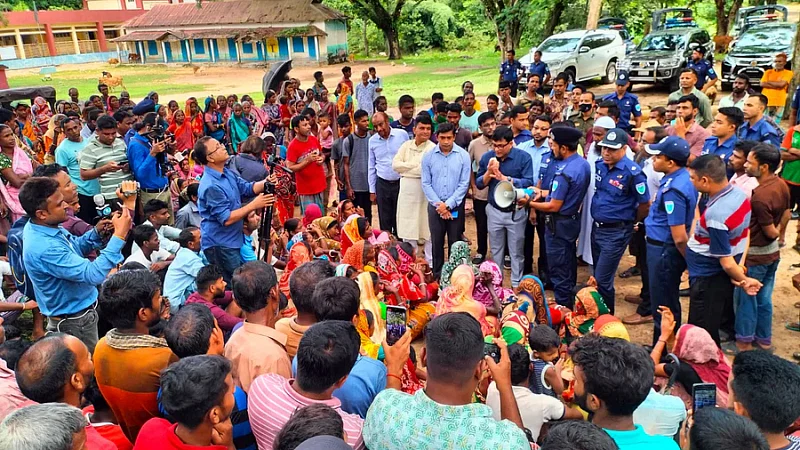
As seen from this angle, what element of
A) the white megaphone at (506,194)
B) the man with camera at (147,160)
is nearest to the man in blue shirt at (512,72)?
the white megaphone at (506,194)

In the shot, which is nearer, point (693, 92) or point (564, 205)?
point (564, 205)

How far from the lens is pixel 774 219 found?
4.60 metres

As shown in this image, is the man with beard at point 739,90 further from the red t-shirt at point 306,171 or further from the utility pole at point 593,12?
the utility pole at point 593,12

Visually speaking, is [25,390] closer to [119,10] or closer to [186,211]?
[186,211]

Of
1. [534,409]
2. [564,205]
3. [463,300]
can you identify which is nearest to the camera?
[534,409]

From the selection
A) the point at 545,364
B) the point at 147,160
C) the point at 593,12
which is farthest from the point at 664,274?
the point at 593,12

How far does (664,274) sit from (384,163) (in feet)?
11.5

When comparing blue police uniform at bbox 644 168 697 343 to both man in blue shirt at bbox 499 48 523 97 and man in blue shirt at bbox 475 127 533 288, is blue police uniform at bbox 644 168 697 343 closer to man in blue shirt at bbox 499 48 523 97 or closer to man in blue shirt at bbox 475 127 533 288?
man in blue shirt at bbox 475 127 533 288

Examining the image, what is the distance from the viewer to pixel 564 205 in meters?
5.32

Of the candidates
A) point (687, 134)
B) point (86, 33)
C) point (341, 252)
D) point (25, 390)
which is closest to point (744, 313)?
point (687, 134)

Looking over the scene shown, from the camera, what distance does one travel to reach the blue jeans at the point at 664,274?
466cm

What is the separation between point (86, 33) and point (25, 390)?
51820 mm

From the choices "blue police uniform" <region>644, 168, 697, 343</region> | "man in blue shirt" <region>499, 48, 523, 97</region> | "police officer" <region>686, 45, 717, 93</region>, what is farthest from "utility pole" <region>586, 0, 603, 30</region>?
"blue police uniform" <region>644, 168, 697, 343</region>

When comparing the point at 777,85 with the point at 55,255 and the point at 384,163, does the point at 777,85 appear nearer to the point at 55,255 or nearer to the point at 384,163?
the point at 384,163
